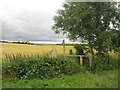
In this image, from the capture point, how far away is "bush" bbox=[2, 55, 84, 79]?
169 inches

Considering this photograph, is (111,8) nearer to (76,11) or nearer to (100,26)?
(100,26)

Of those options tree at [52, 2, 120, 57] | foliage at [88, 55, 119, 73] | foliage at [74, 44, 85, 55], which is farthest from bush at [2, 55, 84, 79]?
tree at [52, 2, 120, 57]

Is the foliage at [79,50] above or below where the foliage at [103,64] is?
above

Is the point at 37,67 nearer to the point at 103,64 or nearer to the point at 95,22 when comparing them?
the point at 103,64

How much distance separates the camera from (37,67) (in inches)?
177

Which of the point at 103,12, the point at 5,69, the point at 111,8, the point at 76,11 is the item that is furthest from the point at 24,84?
the point at 111,8

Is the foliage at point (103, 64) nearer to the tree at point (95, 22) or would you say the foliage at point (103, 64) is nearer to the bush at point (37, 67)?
the tree at point (95, 22)

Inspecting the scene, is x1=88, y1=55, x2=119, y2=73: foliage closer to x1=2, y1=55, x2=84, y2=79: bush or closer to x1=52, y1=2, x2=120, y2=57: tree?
x1=52, y1=2, x2=120, y2=57: tree

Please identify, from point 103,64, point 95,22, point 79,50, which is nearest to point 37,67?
point 79,50

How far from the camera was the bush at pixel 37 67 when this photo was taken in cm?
429

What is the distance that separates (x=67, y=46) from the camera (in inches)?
261

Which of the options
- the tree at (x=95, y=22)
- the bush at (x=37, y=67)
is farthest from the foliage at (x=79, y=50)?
the bush at (x=37, y=67)

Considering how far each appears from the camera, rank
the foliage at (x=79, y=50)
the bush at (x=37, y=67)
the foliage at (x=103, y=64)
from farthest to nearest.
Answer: the foliage at (x=79, y=50) < the foliage at (x=103, y=64) < the bush at (x=37, y=67)

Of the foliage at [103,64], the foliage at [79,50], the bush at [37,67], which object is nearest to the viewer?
the bush at [37,67]
